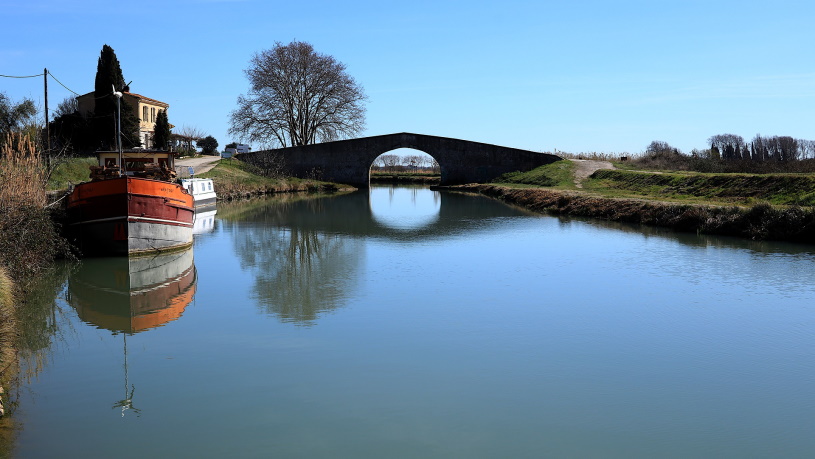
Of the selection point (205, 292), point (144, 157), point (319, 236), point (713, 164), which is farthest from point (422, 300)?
point (713, 164)

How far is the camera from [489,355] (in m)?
8.41

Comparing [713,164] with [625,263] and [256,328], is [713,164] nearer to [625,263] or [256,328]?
[625,263]

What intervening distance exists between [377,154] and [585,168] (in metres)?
15.2

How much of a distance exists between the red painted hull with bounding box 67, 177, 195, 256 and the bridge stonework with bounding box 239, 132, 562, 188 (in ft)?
111

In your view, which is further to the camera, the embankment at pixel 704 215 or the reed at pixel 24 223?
the embankment at pixel 704 215

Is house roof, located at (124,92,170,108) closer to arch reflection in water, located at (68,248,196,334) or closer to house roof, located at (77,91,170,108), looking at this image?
house roof, located at (77,91,170,108)

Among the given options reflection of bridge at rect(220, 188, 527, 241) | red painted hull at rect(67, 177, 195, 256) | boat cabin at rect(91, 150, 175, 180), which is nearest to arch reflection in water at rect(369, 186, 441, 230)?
reflection of bridge at rect(220, 188, 527, 241)

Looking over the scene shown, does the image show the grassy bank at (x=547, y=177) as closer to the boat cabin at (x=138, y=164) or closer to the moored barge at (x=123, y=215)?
the boat cabin at (x=138, y=164)

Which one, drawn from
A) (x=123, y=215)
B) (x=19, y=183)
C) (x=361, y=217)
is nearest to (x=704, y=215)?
(x=361, y=217)

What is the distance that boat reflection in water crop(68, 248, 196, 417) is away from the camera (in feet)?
34.0

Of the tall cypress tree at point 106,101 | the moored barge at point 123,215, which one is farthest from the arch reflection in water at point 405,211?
the tall cypress tree at point 106,101

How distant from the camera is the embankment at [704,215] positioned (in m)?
18.2

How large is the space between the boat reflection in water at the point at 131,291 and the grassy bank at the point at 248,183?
21940mm

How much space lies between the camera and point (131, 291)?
1245cm
